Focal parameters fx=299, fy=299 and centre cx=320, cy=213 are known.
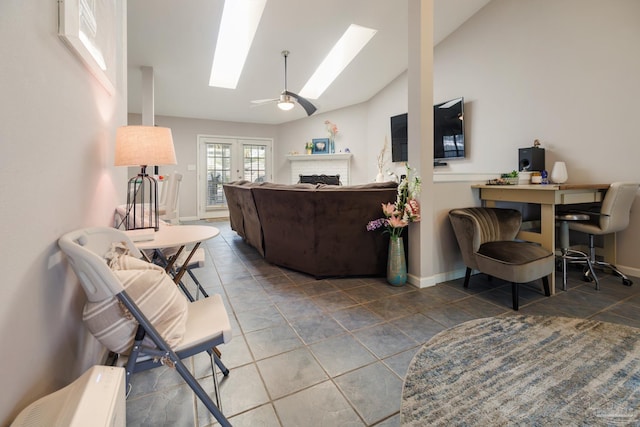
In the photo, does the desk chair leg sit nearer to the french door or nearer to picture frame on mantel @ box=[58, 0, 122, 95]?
picture frame on mantel @ box=[58, 0, 122, 95]

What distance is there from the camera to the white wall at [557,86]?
2947 mm

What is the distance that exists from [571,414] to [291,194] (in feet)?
7.93

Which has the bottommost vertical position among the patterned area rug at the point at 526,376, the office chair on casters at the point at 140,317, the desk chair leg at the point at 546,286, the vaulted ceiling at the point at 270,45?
the patterned area rug at the point at 526,376

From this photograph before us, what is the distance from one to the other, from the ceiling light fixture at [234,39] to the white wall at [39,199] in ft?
10.4

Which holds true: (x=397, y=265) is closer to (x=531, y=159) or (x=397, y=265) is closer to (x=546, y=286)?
(x=546, y=286)

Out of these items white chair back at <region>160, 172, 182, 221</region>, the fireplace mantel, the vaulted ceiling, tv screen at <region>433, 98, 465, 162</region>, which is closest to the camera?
white chair back at <region>160, 172, 182, 221</region>

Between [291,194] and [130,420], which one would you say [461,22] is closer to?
[291,194]

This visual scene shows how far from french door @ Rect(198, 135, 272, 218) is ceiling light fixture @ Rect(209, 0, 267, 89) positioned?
2092 mm

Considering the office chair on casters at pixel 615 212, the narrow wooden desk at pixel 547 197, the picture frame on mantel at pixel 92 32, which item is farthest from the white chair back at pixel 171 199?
the office chair on casters at pixel 615 212

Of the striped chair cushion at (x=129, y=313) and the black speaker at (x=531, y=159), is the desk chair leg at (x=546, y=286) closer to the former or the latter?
the black speaker at (x=531, y=159)

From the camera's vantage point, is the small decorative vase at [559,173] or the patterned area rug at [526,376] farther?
the small decorative vase at [559,173]

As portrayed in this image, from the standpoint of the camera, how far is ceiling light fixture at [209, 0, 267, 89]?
12.9 feet

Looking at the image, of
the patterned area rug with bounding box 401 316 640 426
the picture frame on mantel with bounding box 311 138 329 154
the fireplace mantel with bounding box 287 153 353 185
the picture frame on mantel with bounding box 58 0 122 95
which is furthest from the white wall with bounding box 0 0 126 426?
the picture frame on mantel with bounding box 311 138 329 154

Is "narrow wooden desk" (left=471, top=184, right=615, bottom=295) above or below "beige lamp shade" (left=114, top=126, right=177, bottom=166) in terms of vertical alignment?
below
